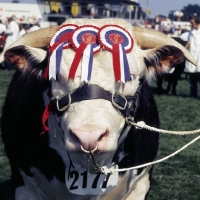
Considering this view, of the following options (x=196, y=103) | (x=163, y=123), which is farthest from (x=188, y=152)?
(x=196, y=103)

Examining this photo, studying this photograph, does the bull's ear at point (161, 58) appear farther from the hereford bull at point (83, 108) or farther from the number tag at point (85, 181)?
the number tag at point (85, 181)

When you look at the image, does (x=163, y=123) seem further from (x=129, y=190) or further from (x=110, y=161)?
(x=110, y=161)

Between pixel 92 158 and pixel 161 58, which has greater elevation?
pixel 161 58

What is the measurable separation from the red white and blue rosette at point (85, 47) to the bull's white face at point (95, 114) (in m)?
0.03

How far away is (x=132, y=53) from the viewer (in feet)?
11.7

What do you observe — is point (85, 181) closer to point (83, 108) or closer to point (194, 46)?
point (83, 108)

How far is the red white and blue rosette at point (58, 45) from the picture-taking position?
11.2 feet

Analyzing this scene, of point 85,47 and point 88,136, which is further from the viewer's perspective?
point 85,47

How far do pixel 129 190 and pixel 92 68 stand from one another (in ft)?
4.24

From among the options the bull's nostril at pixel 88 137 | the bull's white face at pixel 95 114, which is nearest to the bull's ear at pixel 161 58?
the bull's white face at pixel 95 114

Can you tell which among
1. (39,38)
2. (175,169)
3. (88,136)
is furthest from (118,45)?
(175,169)

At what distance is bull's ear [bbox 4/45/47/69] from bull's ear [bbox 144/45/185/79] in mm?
647

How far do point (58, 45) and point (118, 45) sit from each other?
34cm

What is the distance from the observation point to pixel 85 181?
149 inches
